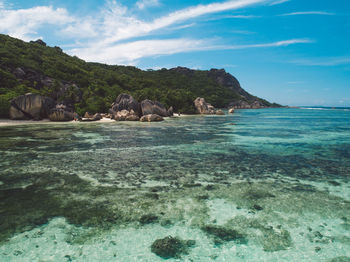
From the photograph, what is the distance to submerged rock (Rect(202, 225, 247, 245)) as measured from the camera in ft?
19.0

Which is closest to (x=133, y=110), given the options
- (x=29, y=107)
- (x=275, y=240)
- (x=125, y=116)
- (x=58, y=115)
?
(x=125, y=116)

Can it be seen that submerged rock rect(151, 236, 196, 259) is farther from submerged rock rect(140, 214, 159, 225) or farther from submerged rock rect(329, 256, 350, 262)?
submerged rock rect(329, 256, 350, 262)

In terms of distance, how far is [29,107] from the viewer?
1535 inches

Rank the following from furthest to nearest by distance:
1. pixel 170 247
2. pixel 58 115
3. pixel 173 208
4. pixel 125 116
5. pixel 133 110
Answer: pixel 133 110 → pixel 125 116 → pixel 58 115 → pixel 173 208 → pixel 170 247

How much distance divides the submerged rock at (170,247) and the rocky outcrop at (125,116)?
43.5 meters

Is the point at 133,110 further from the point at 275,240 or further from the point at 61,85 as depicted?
the point at 275,240

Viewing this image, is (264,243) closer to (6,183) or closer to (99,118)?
(6,183)

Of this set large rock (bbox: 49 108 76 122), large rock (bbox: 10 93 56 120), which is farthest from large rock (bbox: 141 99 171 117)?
large rock (bbox: 10 93 56 120)

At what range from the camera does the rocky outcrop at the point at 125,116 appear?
47.5 meters

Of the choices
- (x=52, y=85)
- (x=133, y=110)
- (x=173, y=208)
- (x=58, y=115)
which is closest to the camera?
(x=173, y=208)

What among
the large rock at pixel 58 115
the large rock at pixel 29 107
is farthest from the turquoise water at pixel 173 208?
the large rock at pixel 29 107

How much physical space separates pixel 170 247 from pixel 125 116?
44.3 m

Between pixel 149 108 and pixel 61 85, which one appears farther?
pixel 61 85

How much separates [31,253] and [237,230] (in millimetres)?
5445
